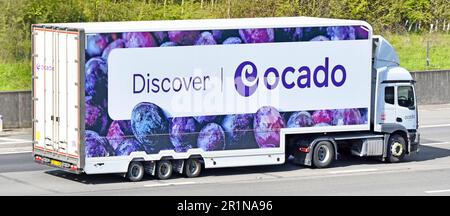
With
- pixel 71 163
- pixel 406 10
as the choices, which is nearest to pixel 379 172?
pixel 71 163

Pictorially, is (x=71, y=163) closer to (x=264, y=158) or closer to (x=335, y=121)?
(x=264, y=158)

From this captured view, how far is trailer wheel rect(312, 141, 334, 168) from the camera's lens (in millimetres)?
27000

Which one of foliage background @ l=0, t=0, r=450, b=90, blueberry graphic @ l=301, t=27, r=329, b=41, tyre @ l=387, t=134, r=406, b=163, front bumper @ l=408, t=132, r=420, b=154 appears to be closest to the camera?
blueberry graphic @ l=301, t=27, r=329, b=41

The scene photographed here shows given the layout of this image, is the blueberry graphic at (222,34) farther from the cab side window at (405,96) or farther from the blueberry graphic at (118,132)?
the cab side window at (405,96)

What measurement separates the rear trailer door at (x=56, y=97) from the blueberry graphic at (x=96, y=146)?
189 millimetres

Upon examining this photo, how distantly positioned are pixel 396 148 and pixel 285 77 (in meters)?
3.97

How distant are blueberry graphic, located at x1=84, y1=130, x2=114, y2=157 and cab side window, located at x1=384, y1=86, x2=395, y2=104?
7.51 m

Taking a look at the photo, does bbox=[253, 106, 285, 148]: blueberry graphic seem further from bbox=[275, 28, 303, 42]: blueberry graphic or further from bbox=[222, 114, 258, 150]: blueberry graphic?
bbox=[275, 28, 303, 42]: blueberry graphic

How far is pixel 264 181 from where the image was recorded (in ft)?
82.9

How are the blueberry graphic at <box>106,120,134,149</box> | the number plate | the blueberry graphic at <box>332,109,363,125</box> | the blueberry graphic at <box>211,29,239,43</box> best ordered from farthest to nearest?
the blueberry graphic at <box>332,109,363,125</box>, the blueberry graphic at <box>211,29,239,43</box>, the number plate, the blueberry graphic at <box>106,120,134,149</box>

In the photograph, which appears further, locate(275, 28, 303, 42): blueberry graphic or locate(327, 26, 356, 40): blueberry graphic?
locate(327, 26, 356, 40): blueberry graphic

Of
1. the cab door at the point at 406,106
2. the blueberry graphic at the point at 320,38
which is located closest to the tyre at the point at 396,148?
the cab door at the point at 406,106

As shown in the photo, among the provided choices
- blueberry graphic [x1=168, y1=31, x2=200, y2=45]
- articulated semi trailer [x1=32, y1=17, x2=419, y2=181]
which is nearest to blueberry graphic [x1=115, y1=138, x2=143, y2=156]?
articulated semi trailer [x1=32, y1=17, x2=419, y2=181]

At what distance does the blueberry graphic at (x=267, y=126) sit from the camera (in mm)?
25922
